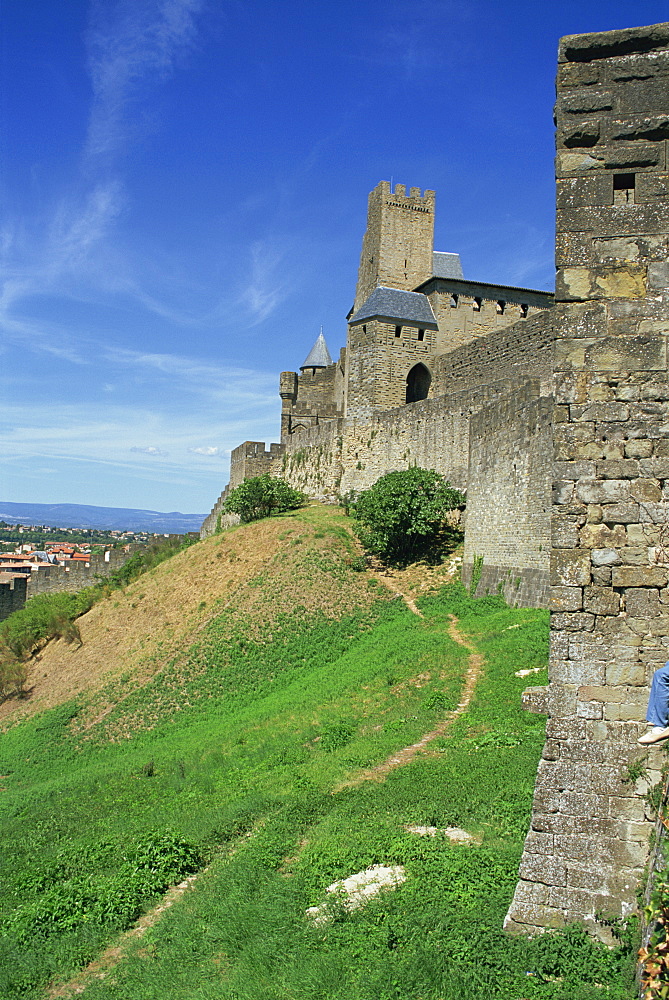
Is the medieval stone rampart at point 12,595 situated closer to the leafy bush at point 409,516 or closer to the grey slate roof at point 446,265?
the leafy bush at point 409,516

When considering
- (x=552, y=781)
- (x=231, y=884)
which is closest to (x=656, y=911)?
(x=552, y=781)

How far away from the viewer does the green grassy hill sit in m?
5.48

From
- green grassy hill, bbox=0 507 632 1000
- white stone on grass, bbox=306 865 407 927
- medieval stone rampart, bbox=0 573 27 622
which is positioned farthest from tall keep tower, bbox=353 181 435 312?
white stone on grass, bbox=306 865 407 927

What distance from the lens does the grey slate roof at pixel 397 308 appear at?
1320 inches

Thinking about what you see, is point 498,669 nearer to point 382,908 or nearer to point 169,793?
point 169,793

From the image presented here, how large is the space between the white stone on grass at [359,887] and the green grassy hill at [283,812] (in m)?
0.11

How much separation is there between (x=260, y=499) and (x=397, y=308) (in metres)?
10.4

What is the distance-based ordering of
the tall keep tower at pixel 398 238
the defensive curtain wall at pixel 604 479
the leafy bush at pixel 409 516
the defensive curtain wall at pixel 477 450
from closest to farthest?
the defensive curtain wall at pixel 604 479
the defensive curtain wall at pixel 477 450
the leafy bush at pixel 409 516
the tall keep tower at pixel 398 238

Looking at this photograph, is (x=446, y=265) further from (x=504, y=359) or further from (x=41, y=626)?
(x=41, y=626)

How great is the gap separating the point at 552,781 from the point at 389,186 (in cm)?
3893

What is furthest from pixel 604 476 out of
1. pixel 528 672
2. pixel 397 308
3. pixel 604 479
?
pixel 397 308

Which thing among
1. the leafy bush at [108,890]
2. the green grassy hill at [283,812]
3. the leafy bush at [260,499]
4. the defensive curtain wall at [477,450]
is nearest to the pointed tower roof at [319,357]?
the defensive curtain wall at [477,450]

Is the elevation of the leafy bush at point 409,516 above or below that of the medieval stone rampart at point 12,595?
above

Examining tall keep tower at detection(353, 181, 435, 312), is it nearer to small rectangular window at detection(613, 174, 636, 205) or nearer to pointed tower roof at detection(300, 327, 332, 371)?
pointed tower roof at detection(300, 327, 332, 371)
